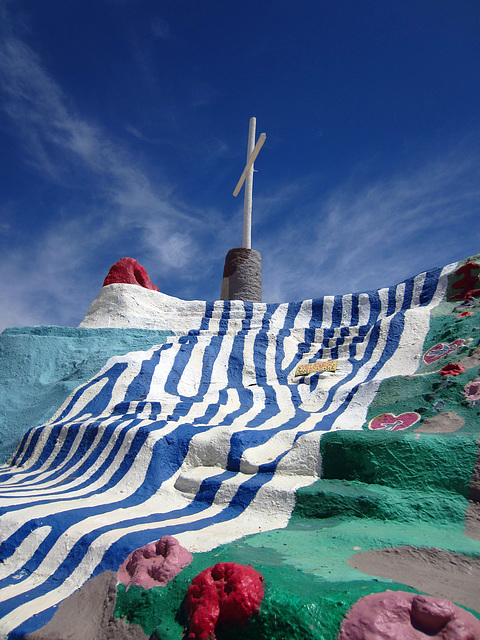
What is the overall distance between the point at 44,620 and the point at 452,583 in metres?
1.59

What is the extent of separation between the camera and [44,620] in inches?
72.4

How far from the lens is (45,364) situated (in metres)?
6.17

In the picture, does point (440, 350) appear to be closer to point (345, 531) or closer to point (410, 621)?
point (345, 531)

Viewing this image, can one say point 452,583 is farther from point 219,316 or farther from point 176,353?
point 219,316

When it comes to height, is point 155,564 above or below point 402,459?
below

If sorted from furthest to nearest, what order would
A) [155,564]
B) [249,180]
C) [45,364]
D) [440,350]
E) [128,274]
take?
[249,180] → [128,274] → [45,364] → [440,350] → [155,564]

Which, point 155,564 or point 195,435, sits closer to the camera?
point 155,564

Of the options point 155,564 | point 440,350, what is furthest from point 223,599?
point 440,350

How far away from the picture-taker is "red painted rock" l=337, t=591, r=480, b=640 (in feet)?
3.96

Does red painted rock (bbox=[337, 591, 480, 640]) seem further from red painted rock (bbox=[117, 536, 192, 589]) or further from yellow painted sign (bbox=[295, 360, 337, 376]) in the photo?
yellow painted sign (bbox=[295, 360, 337, 376])

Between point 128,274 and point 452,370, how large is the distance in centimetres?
651

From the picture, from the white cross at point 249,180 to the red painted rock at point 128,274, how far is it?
2.11 m

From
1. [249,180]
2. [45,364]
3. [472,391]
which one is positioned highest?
[249,180]

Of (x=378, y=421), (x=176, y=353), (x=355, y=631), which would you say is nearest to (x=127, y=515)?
(x=355, y=631)
